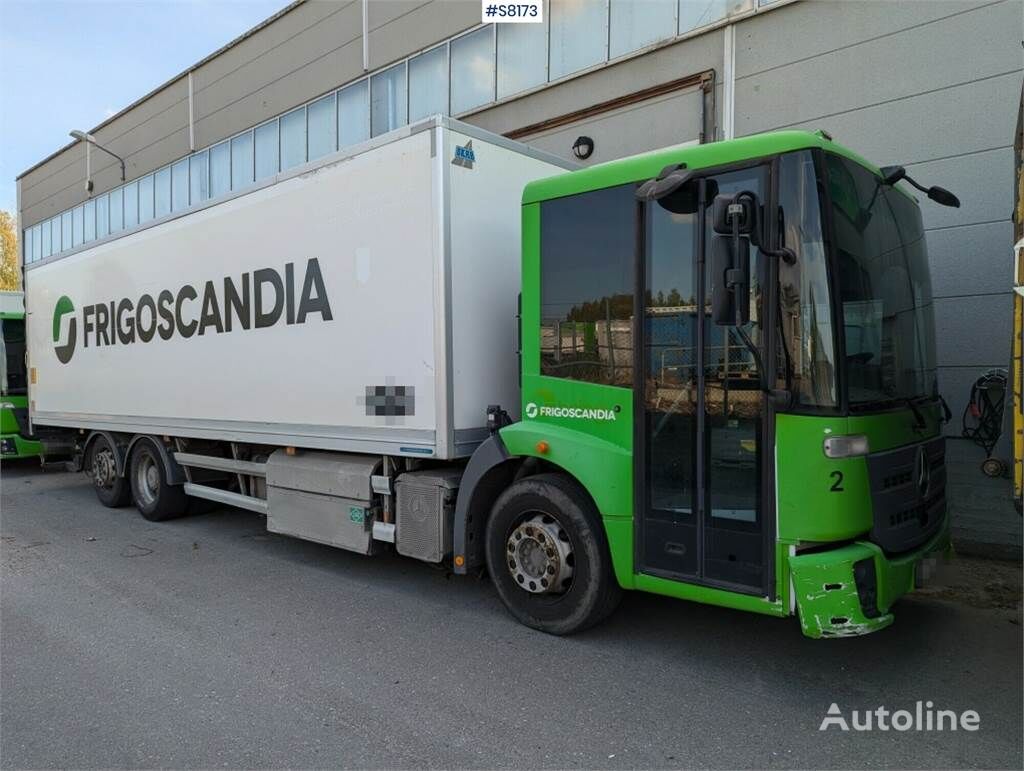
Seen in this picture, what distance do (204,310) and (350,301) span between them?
95.7 inches

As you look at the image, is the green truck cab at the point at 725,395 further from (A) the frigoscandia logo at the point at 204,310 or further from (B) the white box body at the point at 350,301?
(A) the frigoscandia logo at the point at 204,310

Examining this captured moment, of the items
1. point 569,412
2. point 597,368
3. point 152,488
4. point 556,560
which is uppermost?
point 597,368

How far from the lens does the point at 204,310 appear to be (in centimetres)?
697

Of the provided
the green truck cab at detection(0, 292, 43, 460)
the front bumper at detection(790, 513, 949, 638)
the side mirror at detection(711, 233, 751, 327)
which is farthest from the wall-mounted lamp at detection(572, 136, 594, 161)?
the green truck cab at detection(0, 292, 43, 460)

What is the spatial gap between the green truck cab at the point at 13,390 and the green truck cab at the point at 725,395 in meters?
10.9

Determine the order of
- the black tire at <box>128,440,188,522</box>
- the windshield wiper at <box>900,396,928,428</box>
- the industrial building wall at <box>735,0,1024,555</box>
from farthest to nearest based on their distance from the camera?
the black tire at <box>128,440,188,522</box> → the industrial building wall at <box>735,0,1024,555</box> → the windshield wiper at <box>900,396,928,428</box>

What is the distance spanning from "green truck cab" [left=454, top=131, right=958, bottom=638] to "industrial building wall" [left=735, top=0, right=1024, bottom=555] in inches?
107

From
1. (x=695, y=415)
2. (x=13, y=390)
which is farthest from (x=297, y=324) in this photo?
(x=13, y=390)

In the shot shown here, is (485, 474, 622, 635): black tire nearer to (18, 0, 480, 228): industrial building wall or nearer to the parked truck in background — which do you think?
the parked truck in background

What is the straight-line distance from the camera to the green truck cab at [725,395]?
3.34m

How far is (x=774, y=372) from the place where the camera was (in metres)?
3.40

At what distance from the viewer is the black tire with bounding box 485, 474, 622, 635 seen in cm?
410

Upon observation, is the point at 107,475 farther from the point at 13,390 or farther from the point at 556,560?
the point at 556,560

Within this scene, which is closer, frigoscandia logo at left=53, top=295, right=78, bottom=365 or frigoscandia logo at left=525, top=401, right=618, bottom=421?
frigoscandia logo at left=525, top=401, right=618, bottom=421
